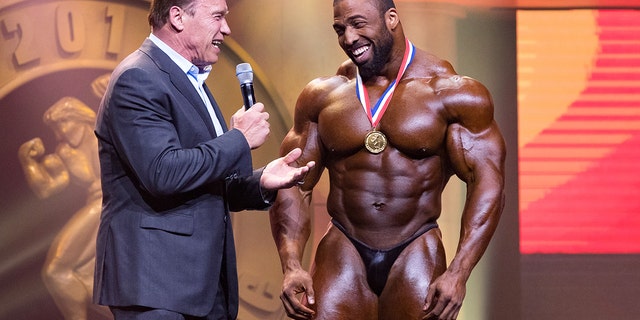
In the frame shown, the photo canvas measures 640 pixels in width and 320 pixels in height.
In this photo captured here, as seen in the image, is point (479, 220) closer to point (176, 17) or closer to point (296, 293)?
point (296, 293)

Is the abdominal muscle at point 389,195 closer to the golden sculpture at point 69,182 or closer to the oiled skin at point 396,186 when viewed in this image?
the oiled skin at point 396,186

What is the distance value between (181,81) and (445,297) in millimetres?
1054

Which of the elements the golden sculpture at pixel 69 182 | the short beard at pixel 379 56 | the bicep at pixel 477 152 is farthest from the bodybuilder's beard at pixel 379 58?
the golden sculpture at pixel 69 182

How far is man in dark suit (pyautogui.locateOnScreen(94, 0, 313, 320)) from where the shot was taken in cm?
209

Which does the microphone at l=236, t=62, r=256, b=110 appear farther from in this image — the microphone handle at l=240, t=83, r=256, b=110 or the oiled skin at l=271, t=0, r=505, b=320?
the oiled skin at l=271, t=0, r=505, b=320

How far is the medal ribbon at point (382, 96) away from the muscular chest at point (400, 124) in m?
0.01

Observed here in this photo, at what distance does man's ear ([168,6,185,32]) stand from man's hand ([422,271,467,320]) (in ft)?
3.60

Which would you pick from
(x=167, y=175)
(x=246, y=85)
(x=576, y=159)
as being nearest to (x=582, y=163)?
(x=576, y=159)

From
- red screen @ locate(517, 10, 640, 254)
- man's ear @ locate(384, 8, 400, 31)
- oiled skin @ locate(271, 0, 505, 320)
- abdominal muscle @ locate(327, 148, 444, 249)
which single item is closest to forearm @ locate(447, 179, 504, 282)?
oiled skin @ locate(271, 0, 505, 320)

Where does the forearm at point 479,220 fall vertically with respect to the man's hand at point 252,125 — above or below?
below

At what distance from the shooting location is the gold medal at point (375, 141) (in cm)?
290

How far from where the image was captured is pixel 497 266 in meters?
4.33

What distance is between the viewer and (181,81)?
2213 mm

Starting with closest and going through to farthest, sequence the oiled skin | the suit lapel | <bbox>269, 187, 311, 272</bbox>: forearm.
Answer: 1. the suit lapel
2. the oiled skin
3. <bbox>269, 187, 311, 272</bbox>: forearm
